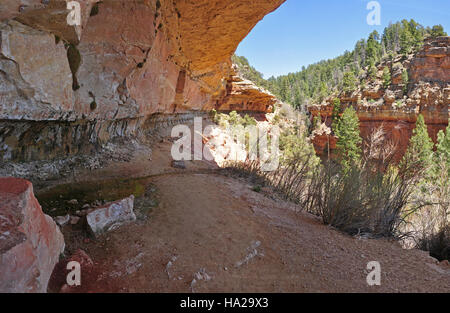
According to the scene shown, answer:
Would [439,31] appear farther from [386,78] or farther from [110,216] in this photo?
[110,216]

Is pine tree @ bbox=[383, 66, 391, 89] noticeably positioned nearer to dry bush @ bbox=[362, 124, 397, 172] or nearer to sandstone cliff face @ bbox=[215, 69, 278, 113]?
sandstone cliff face @ bbox=[215, 69, 278, 113]

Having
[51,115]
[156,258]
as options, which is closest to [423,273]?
[156,258]

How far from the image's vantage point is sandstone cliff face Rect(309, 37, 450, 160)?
91.4 ft

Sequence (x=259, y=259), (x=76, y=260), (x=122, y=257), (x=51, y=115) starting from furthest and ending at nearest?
(x=51, y=115), (x=259, y=259), (x=122, y=257), (x=76, y=260)

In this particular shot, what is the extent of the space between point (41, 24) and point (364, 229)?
6.09 m

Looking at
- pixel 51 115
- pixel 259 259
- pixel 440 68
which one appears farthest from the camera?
pixel 440 68

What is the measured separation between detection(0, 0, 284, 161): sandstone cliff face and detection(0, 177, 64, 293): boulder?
219 cm

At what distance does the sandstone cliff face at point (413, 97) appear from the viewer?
91.4ft

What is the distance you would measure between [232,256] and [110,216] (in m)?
1.70

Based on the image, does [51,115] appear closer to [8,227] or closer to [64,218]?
[64,218]

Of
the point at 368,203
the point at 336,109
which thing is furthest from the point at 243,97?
the point at 368,203

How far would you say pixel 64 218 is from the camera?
3010mm

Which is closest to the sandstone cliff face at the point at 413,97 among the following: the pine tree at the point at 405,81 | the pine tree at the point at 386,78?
the pine tree at the point at 405,81

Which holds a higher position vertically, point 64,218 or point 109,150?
point 109,150
